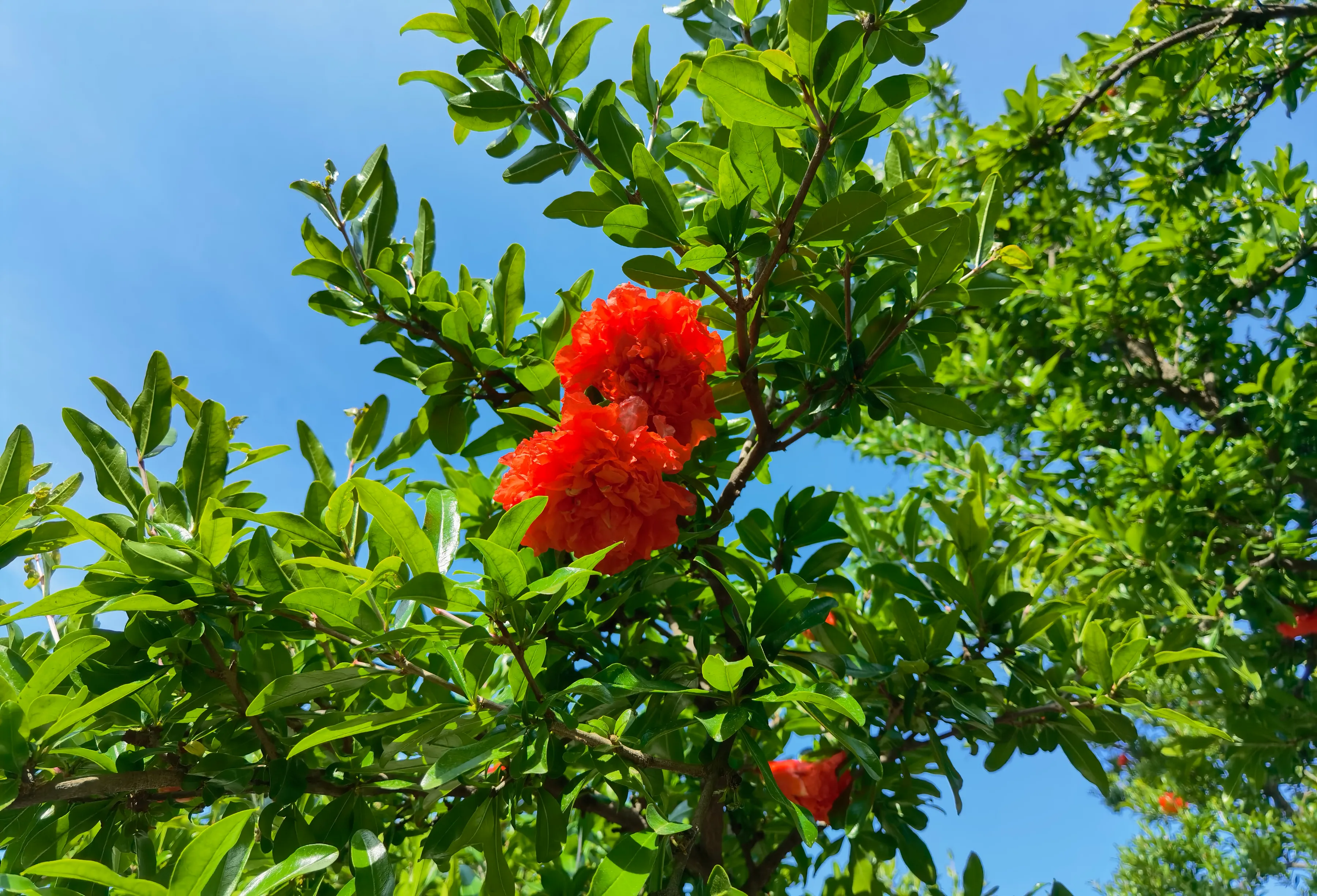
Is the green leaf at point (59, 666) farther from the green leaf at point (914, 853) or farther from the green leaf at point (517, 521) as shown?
the green leaf at point (914, 853)

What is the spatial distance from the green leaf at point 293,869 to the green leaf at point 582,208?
0.82 metres

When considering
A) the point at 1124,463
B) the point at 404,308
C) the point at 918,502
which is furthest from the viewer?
the point at 1124,463

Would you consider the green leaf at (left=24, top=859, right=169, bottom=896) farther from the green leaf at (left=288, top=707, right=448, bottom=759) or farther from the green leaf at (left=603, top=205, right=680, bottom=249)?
the green leaf at (left=603, top=205, right=680, bottom=249)

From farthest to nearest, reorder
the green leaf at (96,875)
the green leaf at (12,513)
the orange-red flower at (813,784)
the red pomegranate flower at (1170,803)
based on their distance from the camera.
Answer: the red pomegranate flower at (1170,803)
the orange-red flower at (813,784)
the green leaf at (12,513)
the green leaf at (96,875)

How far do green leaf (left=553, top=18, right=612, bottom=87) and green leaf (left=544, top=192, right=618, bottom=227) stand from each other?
0.28 meters

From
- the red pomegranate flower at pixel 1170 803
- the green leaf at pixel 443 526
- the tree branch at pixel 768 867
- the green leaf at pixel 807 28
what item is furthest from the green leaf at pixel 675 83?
the red pomegranate flower at pixel 1170 803

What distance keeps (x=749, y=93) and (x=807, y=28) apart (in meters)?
0.09

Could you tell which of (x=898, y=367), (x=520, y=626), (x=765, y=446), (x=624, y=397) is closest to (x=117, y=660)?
A: (x=520, y=626)

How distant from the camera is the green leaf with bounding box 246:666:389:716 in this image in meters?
0.86

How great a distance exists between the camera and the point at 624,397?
1.07 meters

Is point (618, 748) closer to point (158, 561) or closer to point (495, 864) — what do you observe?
point (495, 864)

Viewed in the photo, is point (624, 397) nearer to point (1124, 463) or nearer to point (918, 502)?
point (918, 502)

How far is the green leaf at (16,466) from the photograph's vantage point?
99 centimetres

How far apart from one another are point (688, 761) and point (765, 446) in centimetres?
71
